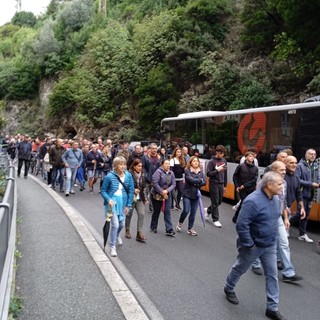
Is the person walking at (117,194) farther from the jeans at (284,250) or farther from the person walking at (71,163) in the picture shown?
the person walking at (71,163)

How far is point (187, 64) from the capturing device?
28.8m

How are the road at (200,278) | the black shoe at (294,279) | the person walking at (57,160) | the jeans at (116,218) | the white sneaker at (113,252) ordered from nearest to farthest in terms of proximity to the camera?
the road at (200,278) < the black shoe at (294,279) < the white sneaker at (113,252) < the jeans at (116,218) < the person walking at (57,160)

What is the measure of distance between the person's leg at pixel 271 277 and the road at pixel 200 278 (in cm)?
19

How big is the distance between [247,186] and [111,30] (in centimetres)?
3008

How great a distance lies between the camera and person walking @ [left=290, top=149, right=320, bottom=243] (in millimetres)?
8445

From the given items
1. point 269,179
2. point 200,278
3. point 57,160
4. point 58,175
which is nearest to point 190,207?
point 200,278

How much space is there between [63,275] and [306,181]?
516cm

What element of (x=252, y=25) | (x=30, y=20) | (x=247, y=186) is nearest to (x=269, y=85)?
(x=252, y=25)

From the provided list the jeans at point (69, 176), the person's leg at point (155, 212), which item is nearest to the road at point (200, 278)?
the person's leg at point (155, 212)

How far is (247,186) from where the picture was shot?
904 centimetres

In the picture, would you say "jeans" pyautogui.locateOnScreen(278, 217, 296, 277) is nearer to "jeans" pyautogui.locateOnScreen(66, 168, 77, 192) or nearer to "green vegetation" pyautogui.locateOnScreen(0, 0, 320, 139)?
"jeans" pyautogui.locateOnScreen(66, 168, 77, 192)

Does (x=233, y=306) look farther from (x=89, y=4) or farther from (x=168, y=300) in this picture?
(x=89, y=4)

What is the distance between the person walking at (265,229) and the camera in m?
4.85

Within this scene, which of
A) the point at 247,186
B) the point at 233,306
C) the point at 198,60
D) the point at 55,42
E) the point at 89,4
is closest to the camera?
the point at 233,306
